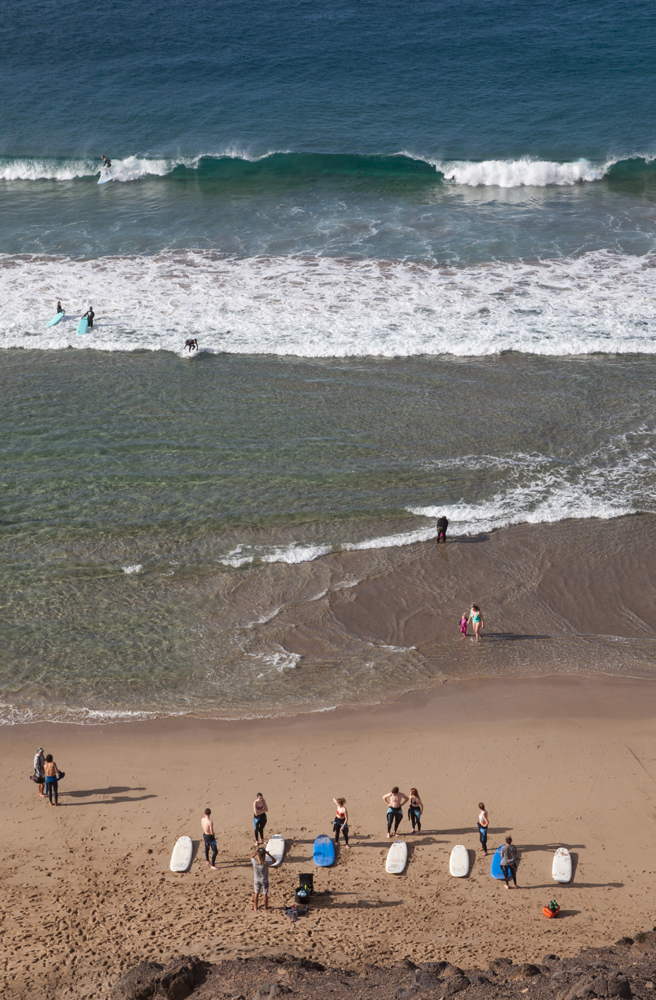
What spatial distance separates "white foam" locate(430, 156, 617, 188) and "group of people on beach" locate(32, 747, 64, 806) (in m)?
36.6

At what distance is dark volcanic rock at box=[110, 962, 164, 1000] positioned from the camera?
10.9 m

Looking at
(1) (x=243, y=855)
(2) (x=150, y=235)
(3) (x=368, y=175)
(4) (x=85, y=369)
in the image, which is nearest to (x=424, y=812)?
(1) (x=243, y=855)

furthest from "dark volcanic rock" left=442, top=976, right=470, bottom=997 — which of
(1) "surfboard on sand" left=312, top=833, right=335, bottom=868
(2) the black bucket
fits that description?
(1) "surfboard on sand" left=312, top=833, right=335, bottom=868

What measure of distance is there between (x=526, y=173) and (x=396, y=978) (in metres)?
39.4

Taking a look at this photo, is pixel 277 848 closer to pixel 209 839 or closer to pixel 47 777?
pixel 209 839

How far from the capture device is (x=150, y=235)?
3734cm

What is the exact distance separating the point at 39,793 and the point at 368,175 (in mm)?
35996

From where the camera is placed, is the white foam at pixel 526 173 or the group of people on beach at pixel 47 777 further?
the white foam at pixel 526 173

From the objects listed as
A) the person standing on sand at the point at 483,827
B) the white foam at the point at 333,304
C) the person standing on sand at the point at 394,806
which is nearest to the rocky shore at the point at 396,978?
the person standing on sand at the point at 483,827

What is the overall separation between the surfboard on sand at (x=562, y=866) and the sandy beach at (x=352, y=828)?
142 mm

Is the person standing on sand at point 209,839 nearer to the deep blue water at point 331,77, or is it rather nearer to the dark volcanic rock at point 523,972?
the dark volcanic rock at point 523,972

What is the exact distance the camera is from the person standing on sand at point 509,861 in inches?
493

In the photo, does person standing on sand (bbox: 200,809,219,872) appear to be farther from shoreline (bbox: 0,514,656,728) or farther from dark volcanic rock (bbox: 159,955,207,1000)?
shoreline (bbox: 0,514,656,728)

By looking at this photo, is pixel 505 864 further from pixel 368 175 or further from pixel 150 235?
pixel 368 175
